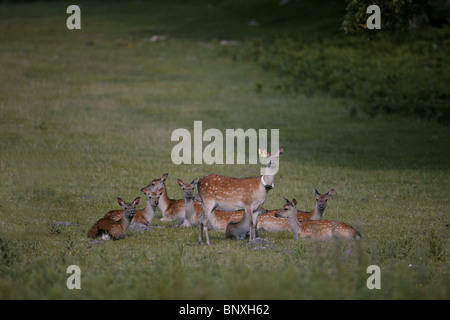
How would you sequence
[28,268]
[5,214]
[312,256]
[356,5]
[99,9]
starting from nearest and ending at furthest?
[28,268], [312,256], [5,214], [356,5], [99,9]

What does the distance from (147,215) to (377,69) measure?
21.4 meters

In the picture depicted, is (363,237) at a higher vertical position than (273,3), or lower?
lower

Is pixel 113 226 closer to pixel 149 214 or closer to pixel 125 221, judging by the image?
pixel 125 221

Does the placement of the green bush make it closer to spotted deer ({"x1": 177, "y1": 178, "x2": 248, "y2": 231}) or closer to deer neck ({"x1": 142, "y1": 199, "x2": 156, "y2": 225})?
spotted deer ({"x1": 177, "y1": 178, "x2": 248, "y2": 231})

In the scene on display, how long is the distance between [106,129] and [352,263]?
51.4 ft

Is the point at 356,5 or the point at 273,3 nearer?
the point at 356,5

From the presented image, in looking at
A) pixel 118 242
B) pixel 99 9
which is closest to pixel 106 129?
pixel 118 242

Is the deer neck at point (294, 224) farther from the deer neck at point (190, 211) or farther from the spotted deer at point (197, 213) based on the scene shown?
the deer neck at point (190, 211)

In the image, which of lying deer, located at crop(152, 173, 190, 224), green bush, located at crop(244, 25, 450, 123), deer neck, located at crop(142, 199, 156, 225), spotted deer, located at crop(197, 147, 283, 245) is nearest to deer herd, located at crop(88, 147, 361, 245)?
spotted deer, located at crop(197, 147, 283, 245)

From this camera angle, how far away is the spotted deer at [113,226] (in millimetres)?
12352

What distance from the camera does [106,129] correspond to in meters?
24.7

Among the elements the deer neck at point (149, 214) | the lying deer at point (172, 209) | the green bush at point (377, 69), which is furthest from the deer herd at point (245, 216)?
the green bush at point (377, 69)

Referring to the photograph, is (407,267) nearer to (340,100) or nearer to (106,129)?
(106,129)

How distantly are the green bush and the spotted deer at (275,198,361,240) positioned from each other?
14792mm
